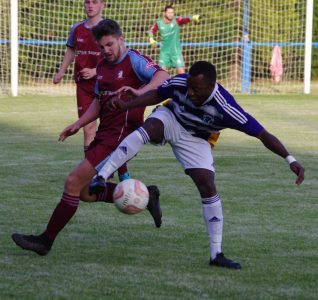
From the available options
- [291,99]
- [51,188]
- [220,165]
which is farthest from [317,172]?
[291,99]

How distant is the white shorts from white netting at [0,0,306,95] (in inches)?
650

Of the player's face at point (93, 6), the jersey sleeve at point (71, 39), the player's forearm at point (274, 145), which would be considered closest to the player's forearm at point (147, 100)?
the player's forearm at point (274, 145)

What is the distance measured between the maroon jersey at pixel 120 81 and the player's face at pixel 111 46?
13 centimetres

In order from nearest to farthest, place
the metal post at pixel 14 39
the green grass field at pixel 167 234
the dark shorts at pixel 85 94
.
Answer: the green grass field at pixel 167 234, the dark shorts at pixel 85 94, the metal post at pixel 14 39

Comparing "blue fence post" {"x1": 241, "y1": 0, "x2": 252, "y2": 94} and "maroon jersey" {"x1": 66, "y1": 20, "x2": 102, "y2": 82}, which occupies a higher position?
"maroon jersey" {"x1": 66, "y1": 20, "x2": 102, "y2": 82}

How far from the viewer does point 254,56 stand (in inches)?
980

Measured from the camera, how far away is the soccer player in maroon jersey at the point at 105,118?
6477 millimetres

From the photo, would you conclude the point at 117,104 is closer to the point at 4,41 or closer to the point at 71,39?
the point at 71,39

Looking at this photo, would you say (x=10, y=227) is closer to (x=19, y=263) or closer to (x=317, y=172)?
(x=19, y=263)

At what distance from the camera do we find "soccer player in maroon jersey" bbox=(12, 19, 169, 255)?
6.48 m

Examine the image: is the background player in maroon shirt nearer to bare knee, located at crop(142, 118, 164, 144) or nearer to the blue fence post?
bare knee, located at crop(142, 118, 164, 144)

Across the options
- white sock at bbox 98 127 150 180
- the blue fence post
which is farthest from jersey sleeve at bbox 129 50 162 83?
the blue fence post

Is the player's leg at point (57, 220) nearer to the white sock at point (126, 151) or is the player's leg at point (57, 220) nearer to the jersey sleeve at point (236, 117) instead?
the white sock at point (126, 151)

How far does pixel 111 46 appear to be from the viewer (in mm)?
6770
